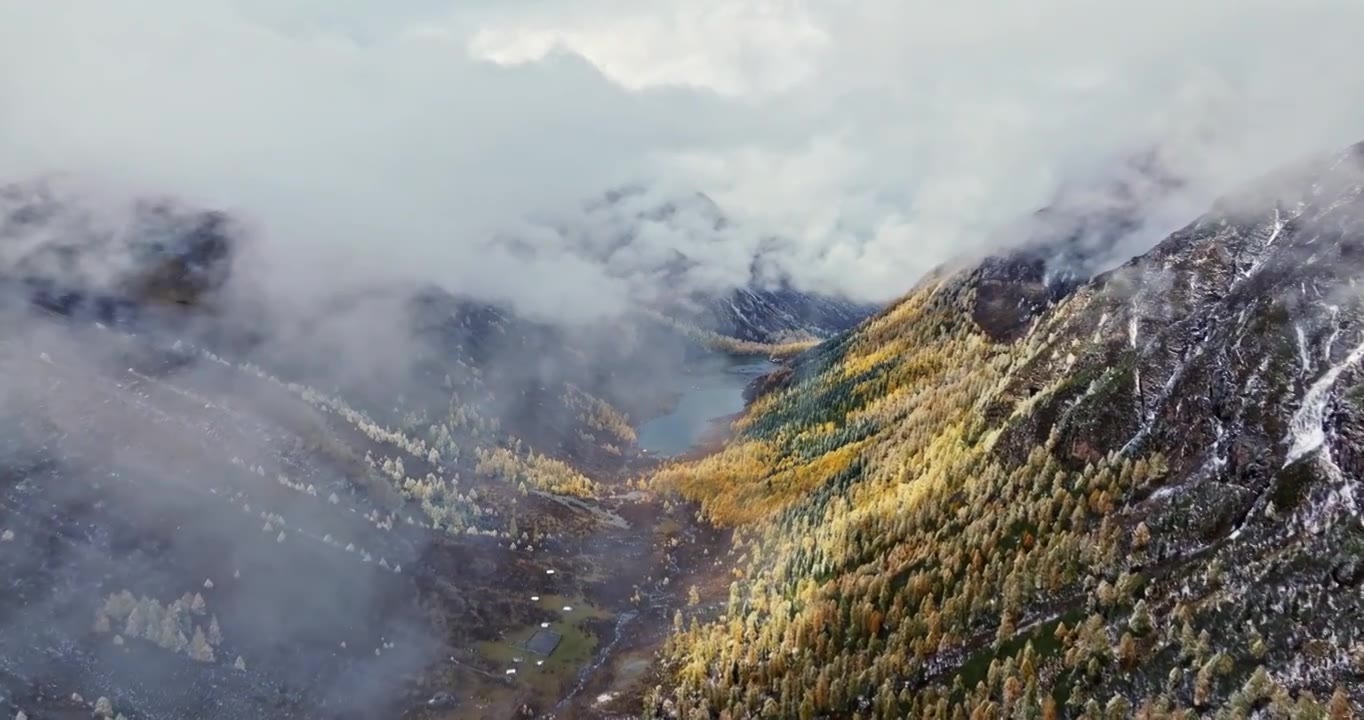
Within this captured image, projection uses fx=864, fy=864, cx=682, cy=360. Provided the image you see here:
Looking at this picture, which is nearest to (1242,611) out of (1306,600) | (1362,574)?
(1306,600)

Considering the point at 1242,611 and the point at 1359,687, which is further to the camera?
the point at 1242,611

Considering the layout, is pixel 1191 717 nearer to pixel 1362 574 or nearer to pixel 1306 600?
pixel 1306 600

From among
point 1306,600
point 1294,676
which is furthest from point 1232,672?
point 1306,600

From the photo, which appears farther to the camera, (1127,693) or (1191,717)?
(1127,693)

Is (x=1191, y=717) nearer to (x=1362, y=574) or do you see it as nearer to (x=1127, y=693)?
(x=1127, y=693)

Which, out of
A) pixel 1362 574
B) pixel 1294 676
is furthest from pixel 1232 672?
pixel 1362 574

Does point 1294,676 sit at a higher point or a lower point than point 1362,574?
lower

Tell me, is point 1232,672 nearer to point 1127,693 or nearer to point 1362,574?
point 1127,693

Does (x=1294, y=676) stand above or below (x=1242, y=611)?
below
